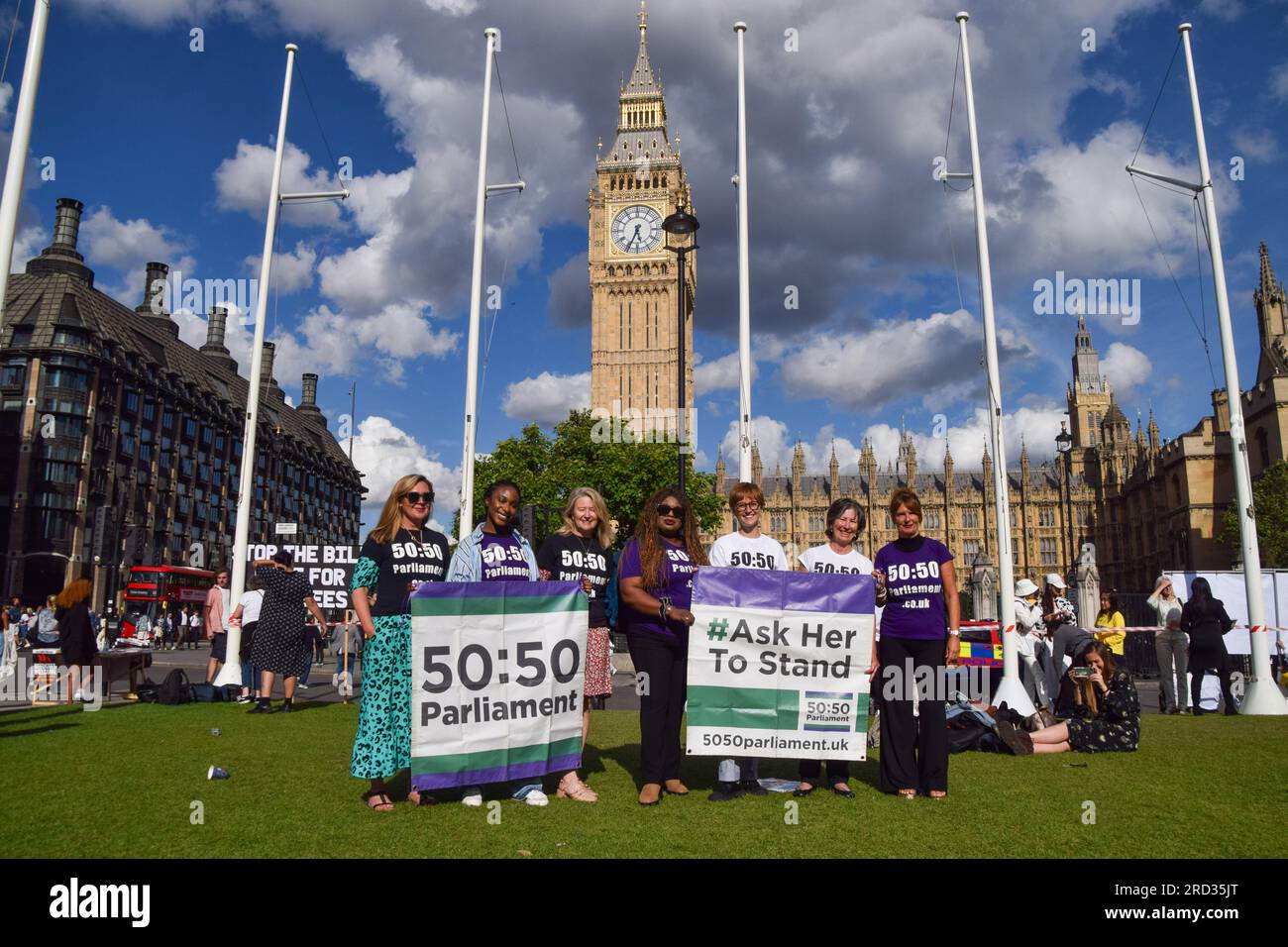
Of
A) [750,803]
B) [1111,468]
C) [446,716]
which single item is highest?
[1111,468]

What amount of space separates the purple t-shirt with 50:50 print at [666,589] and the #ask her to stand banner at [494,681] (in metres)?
0.37

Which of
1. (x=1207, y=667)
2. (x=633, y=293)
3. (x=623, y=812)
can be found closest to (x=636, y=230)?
(x=633, y=293)

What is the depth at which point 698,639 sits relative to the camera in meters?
5.86

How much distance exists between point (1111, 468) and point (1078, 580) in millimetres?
72153

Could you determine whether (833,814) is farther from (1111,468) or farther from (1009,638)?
(1111,468)

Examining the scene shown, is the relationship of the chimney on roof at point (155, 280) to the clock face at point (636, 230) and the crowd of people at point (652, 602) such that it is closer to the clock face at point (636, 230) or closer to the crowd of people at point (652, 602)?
the clock face at point (636, 230)

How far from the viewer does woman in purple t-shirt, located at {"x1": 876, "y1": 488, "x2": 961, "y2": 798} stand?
19.5 feet

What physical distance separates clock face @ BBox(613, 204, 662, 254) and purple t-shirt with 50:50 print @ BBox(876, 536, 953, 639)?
7973 centimetres

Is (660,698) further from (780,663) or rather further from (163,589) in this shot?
(163,589)

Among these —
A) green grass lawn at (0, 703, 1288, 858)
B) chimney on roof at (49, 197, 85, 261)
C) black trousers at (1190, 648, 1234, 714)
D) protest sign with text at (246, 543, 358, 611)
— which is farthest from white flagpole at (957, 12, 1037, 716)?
chimney on roof at (49, 197, 85, 261)

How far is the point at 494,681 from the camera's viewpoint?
561cm

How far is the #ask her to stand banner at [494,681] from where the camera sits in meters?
5.38
